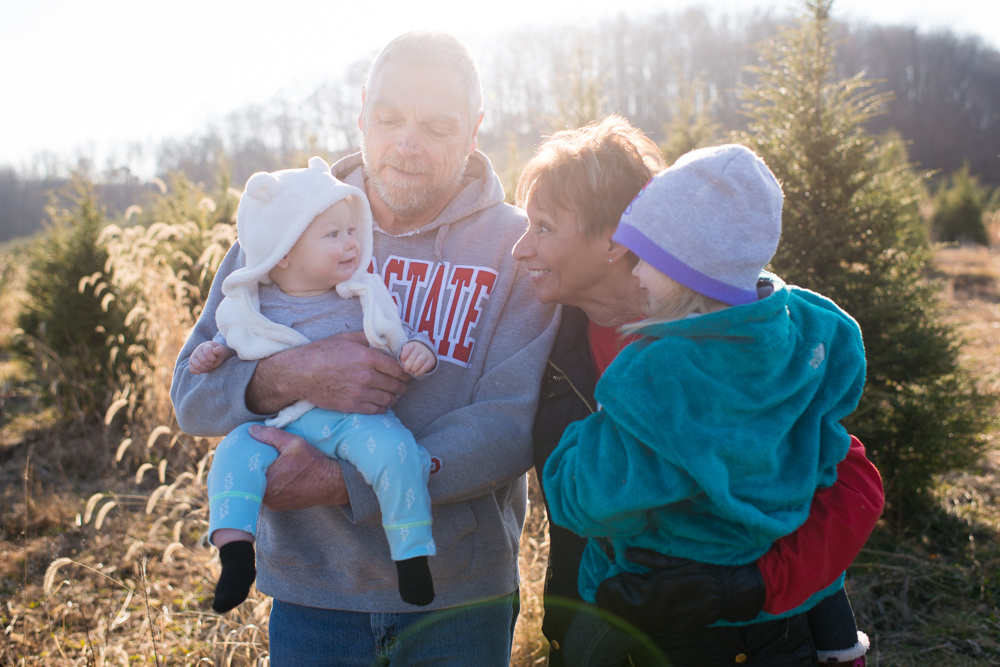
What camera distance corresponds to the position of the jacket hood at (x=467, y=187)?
2.03 m

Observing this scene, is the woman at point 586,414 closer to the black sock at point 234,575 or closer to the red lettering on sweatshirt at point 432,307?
the red lettering on sweatshirt at point 432,307

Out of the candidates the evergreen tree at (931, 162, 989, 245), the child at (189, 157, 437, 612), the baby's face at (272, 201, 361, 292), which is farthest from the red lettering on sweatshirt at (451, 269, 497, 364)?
the evergreen tree at (931, 162, 989, 245)

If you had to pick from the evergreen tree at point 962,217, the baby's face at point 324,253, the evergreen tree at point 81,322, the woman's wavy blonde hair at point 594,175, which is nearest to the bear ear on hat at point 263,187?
the baby's face at point 324,253

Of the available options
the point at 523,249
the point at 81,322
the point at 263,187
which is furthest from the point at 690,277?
the point at 81,322

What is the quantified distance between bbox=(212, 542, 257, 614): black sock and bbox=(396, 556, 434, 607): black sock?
0.38m

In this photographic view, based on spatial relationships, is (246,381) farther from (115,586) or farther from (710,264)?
(115,586)

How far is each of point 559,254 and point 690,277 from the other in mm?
510

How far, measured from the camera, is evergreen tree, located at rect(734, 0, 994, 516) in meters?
3.75

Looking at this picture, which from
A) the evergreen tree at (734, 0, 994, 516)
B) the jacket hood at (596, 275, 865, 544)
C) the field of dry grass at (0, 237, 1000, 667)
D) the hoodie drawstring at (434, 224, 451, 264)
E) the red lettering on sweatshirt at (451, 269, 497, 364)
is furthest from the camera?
the evergreen tree at (734, 0, 994, 516)

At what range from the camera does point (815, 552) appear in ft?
4.57

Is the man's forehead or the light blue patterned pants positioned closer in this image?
the light blue patterned pants

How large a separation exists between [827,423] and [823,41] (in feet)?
12.1

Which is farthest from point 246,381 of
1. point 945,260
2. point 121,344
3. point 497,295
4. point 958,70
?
point 958,70

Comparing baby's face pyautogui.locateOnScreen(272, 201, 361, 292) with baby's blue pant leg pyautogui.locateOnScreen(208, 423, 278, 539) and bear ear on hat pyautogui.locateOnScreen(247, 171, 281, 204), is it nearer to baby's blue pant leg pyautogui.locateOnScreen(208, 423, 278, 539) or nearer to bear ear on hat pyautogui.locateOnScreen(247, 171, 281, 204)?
bear ear on hat pyautogui.locateOnScreen(247, 171, 281, 204)
